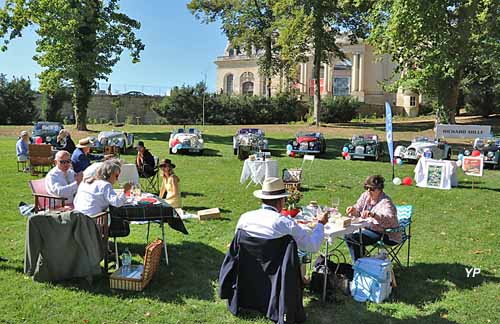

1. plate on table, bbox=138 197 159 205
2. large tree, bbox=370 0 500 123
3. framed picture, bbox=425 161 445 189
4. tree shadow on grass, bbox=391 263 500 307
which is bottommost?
tree shadow on grass, bbox=391 263 500 307

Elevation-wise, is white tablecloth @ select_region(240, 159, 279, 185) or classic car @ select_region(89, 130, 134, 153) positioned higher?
classic car @ select_region(89, 130, 134, 153)

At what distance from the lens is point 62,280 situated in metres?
5.56

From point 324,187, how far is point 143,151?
464 centimetres

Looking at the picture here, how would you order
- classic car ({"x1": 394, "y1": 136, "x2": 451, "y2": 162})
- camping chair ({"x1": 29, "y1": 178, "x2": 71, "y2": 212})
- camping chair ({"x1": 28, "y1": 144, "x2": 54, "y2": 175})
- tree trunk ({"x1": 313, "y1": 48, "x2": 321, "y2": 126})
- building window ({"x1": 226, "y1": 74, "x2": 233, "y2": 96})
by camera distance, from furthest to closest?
building window ({"x1": 226, "y1": 74, "x2": 233, "y2": 96}) → tree trunk ({"x1": 313, "y1": 48, "x2": 321, "y2": 126}) → classic car ({"x1": 394, "y1": 136, "x2": 451, "y2": 162}) → camping chair ({"x1": 28, "y1": 144, "x2": 54, "y2": 175}) → camping chair ({"x1": 29, "y1": 178, "x2": 71, "y2": 212})

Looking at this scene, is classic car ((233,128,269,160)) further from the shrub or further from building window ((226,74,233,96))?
building window ((226,74,233,96))

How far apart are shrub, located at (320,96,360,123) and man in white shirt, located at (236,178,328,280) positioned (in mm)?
35896

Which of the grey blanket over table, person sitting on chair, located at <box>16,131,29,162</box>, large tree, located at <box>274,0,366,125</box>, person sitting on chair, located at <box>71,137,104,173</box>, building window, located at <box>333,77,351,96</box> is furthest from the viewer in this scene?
building window, located at <box>333,77,351,96</box>

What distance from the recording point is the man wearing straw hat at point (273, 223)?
447cm

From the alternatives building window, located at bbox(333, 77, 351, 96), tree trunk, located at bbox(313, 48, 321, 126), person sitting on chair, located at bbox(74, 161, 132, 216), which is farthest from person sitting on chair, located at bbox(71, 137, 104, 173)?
building window, located at bbox(333, 77, 351, 96)

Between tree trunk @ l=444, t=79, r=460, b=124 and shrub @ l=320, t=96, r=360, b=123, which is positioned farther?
shrub @ l=320, t=96, r=360, b=123

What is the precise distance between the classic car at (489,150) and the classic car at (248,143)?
24.0ft

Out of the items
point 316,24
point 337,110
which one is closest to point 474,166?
point 316,24

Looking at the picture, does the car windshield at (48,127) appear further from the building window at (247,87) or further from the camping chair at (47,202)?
the building window at (247,87)

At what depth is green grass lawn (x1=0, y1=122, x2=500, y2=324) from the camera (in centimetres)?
492
